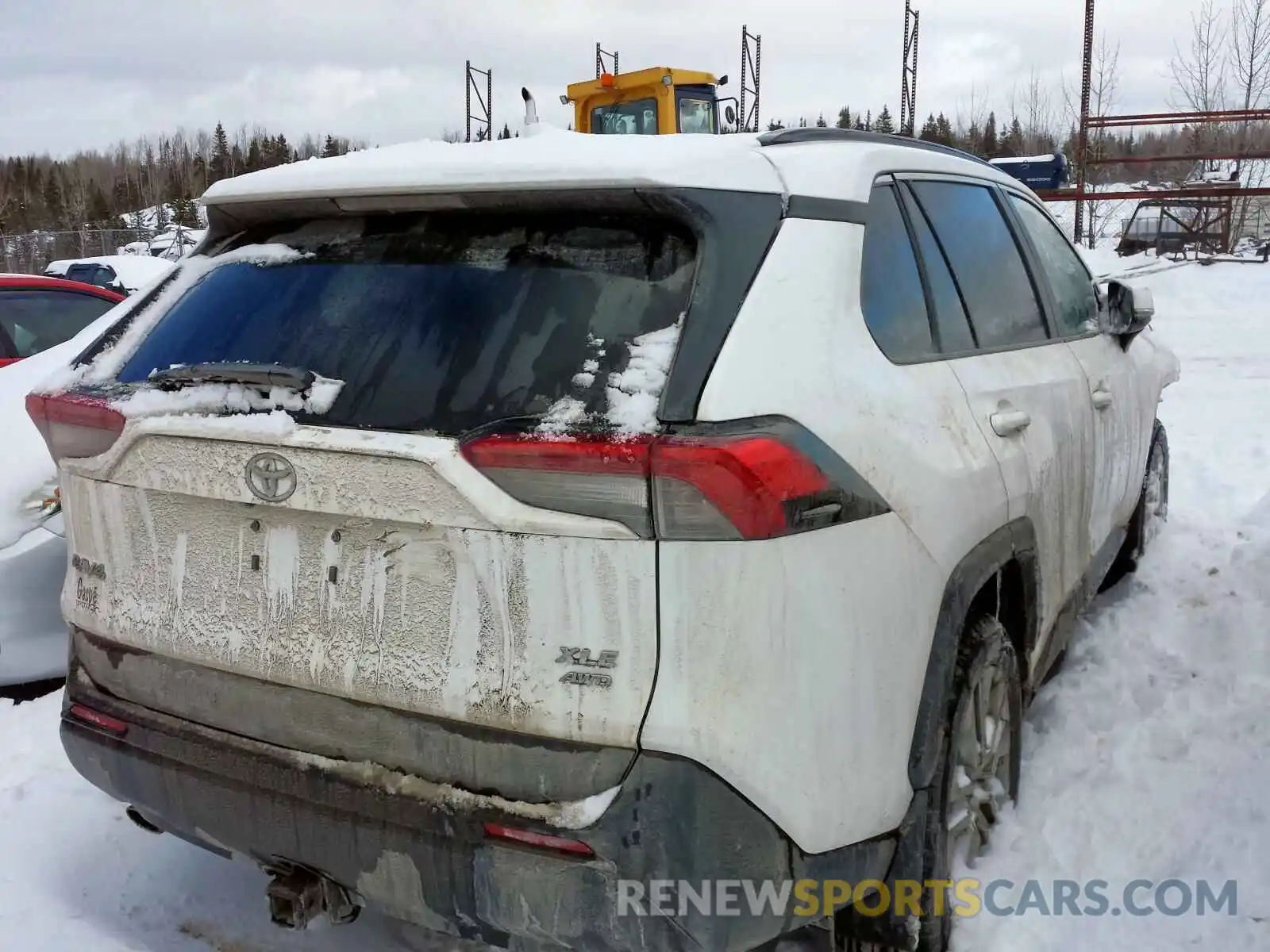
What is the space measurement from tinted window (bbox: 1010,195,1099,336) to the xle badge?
2.33 meters

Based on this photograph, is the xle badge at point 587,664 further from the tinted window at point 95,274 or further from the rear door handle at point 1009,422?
the tinted window at point 95,274

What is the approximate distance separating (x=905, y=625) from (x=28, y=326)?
19.7 ft

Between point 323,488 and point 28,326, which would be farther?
point 28,326

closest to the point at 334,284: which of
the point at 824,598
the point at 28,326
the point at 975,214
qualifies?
the point at 824,598

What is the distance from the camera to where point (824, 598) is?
181 centimetres

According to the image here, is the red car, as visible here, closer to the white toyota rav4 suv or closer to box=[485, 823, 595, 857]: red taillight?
the white toyota rav4 suv

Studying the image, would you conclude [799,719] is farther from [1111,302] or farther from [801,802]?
[1111,302]

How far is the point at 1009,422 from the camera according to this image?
2609mm

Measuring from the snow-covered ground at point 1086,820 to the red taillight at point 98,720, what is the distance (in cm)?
63

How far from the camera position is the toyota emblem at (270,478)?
6.40ft

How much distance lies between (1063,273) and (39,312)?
575 centimetres

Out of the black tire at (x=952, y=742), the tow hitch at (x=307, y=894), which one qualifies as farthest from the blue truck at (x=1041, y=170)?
the tow hitch at (x=307, y=894)

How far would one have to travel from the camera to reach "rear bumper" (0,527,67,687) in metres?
3.76

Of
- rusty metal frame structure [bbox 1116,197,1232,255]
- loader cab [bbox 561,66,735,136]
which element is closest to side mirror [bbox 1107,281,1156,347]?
loader cab [bbox 561,66,735,136]
